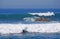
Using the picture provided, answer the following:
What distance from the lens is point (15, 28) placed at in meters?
29.3

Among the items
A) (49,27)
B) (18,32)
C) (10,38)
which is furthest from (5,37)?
(49,27)

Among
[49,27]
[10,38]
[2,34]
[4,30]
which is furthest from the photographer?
[49,27]

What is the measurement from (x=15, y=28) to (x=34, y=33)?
321 cm

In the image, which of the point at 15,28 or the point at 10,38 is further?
the point at 15,28

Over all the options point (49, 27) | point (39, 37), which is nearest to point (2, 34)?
point (39, 37)

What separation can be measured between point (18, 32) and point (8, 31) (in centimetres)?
112

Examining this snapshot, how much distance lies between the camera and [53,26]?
3031 centimetres

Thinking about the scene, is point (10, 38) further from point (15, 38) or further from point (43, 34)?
point (43, 34)

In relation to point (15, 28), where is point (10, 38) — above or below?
below

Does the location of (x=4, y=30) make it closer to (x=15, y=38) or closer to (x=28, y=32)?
(x=28, y=32)

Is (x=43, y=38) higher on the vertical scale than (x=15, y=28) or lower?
lower

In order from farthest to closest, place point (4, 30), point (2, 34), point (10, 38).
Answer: point (4, 30) → point (2, 34) → point (10, 38)

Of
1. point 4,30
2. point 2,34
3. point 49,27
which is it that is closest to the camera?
point 2,34

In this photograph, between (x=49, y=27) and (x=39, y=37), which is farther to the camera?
(x=49, y=27)
